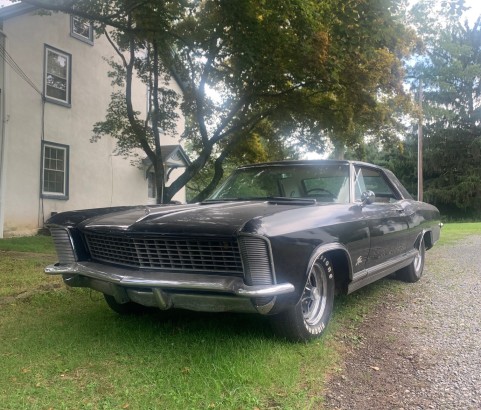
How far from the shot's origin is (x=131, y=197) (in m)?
16.6

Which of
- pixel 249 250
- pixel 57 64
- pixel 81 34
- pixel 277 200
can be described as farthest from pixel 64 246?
pixel 81 34

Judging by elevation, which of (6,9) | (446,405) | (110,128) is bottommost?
(446,405)

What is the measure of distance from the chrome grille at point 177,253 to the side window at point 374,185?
1.97m

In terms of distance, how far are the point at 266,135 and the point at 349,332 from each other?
1231cm

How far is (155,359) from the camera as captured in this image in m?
3.31

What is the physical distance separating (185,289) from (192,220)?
19.7 inches

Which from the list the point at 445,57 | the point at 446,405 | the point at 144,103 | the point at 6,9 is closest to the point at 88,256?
the point at 446,405

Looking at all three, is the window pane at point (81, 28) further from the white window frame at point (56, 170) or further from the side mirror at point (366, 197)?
the side mirror at point (366, 197)

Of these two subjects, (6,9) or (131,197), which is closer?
(6,9)

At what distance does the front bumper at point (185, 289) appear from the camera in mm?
3021

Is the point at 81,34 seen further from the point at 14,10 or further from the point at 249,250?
the point at 249,250

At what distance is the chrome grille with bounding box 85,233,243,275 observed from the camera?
10.4 feet

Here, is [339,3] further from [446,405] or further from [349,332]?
[446,405]

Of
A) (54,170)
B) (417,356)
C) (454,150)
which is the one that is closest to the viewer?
(417,356)
